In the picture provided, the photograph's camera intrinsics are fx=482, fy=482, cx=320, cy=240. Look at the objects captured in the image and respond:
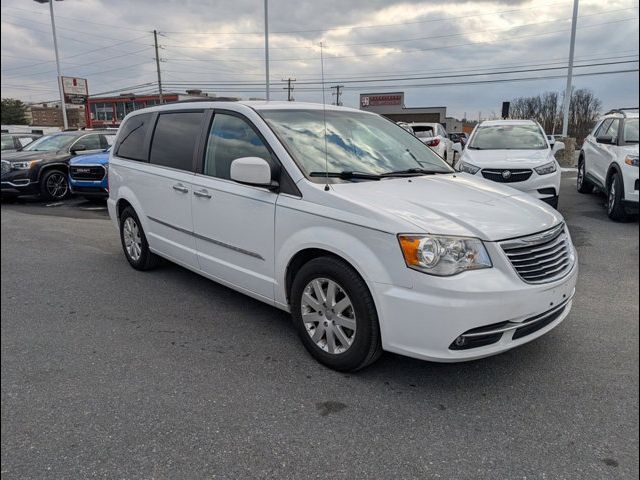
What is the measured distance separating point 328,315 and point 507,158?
6.26 metres

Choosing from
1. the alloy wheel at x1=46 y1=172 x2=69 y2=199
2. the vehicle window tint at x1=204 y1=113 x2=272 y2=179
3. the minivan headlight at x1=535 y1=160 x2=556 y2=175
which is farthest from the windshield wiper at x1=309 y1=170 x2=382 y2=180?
the alloy wheel at x1=46 y1=172 x2=69 y2=199

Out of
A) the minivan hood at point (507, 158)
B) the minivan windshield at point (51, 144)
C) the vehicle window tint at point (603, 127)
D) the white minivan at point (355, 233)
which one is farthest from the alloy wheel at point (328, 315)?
the minivan windshield at point (51, 144)

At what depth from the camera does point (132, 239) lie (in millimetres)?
5480

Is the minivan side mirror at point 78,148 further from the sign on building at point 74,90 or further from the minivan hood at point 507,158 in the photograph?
the sign on building at point 74,90

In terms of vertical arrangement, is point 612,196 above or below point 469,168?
below

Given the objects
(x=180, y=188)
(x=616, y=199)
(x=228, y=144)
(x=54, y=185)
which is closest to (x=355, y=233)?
(x=228, y=144)

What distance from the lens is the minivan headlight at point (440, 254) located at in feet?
8.89

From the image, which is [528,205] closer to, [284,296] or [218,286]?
[284,296]

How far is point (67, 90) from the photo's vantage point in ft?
110

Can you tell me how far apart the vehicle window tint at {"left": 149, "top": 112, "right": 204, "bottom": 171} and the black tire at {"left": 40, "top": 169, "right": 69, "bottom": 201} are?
6.33 metres

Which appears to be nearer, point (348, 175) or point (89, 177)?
point (348, 175)

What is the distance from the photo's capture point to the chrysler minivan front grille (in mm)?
2828

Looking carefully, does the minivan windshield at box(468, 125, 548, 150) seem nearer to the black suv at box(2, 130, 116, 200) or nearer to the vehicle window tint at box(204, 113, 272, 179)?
the vehicle window tint at box(204, 113, 272, 179)

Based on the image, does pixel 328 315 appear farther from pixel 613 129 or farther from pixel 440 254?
pixel 613 129
